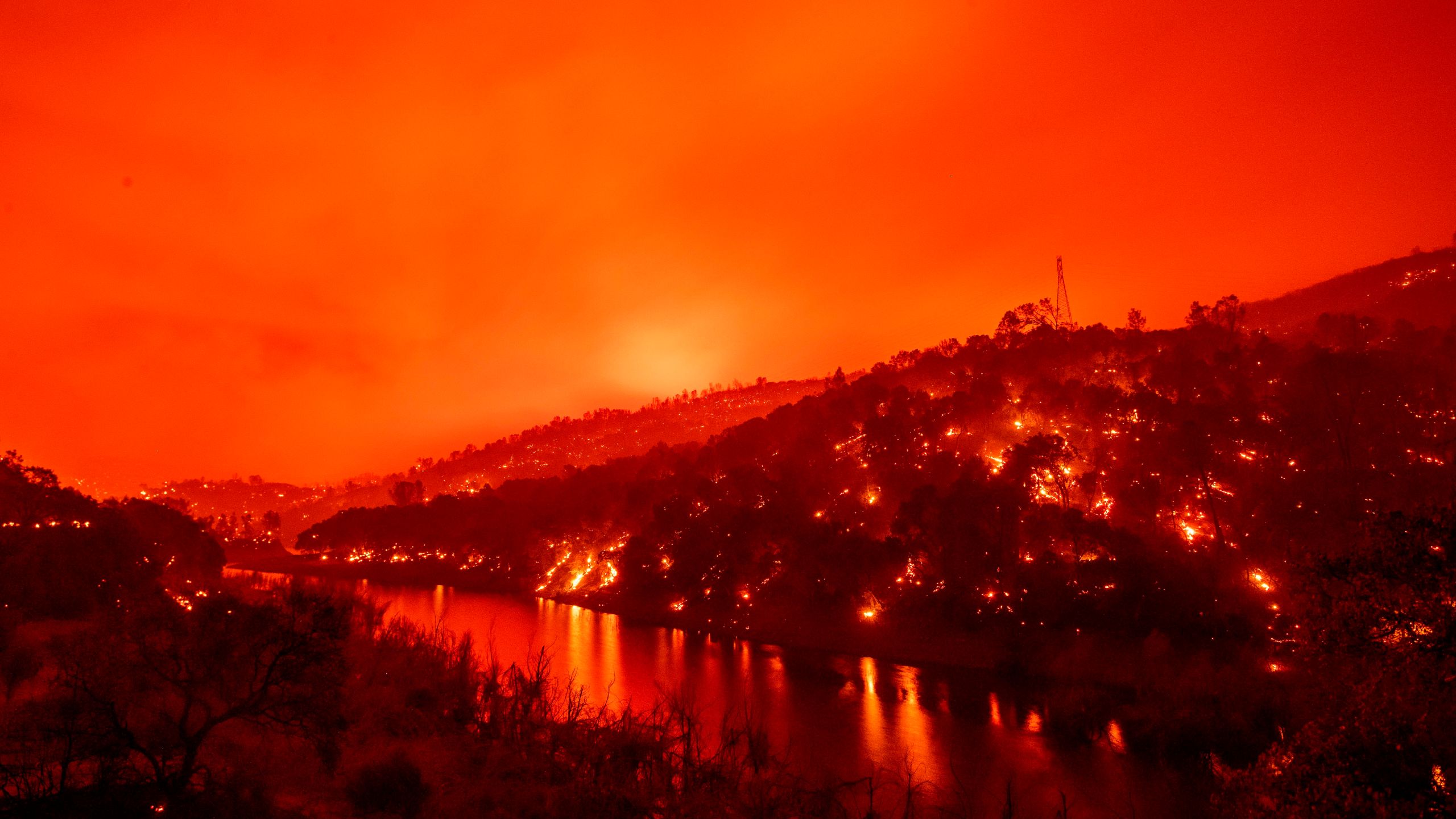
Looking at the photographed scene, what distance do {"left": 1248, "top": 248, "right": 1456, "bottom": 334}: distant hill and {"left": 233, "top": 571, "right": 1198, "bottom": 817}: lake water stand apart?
83060 millimetres

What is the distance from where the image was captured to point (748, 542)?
59969 millimetres

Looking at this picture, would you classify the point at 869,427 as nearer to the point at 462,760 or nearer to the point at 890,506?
the point at 890,506

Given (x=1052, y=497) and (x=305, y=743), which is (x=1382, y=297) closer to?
(x=1052, y=497)

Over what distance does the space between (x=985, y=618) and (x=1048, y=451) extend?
15043mm

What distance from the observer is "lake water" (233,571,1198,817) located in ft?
80.5

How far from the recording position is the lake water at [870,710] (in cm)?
2453

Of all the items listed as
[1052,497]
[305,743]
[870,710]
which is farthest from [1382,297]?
[305,743]

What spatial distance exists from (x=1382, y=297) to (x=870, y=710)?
468ft

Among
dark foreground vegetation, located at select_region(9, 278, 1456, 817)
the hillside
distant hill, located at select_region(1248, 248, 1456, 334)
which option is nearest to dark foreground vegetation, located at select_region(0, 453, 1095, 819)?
dark foreground vegetation, located at select_region(9, 278, 1456, 817)

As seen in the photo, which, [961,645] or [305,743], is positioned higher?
[305,743]

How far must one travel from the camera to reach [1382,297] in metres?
128

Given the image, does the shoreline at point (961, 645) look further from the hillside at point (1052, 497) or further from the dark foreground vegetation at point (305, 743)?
the dark foreground vegetation at point (305, 743)

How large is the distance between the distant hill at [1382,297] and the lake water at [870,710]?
273ft

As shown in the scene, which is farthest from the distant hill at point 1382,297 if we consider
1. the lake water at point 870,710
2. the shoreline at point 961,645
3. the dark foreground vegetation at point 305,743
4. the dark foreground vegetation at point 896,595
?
the dark foreground vegetation at point 305,743
